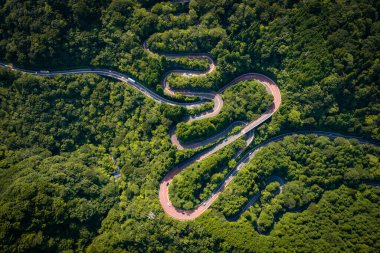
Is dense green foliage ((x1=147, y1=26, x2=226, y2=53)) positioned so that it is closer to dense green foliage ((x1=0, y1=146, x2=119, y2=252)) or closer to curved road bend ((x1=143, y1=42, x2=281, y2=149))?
curved road bend ((x1=143, y1=42, x2=281, y2=149))

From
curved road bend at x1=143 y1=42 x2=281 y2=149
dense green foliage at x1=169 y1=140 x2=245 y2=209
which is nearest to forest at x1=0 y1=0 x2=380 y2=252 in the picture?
dense green foliage at x1=169 y1=140 x2=245 y2=209

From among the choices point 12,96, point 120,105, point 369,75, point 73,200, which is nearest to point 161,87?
point 120,105

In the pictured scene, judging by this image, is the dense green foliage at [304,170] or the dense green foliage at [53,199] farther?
the dense green foliage at [304,170]

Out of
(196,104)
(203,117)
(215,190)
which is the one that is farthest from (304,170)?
(196,104)

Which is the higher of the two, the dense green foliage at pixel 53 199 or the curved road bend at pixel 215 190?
the curved road bend at pixel 215 190

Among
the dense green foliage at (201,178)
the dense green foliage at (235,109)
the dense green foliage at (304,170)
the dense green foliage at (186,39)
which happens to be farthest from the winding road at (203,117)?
the dense green foliage at (304,170)

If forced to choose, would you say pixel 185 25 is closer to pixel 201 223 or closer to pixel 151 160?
pixel 151 160

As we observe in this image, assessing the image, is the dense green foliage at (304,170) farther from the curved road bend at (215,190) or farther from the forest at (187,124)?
the curved road bend at (215,190)

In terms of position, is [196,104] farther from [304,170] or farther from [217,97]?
[304,170]
